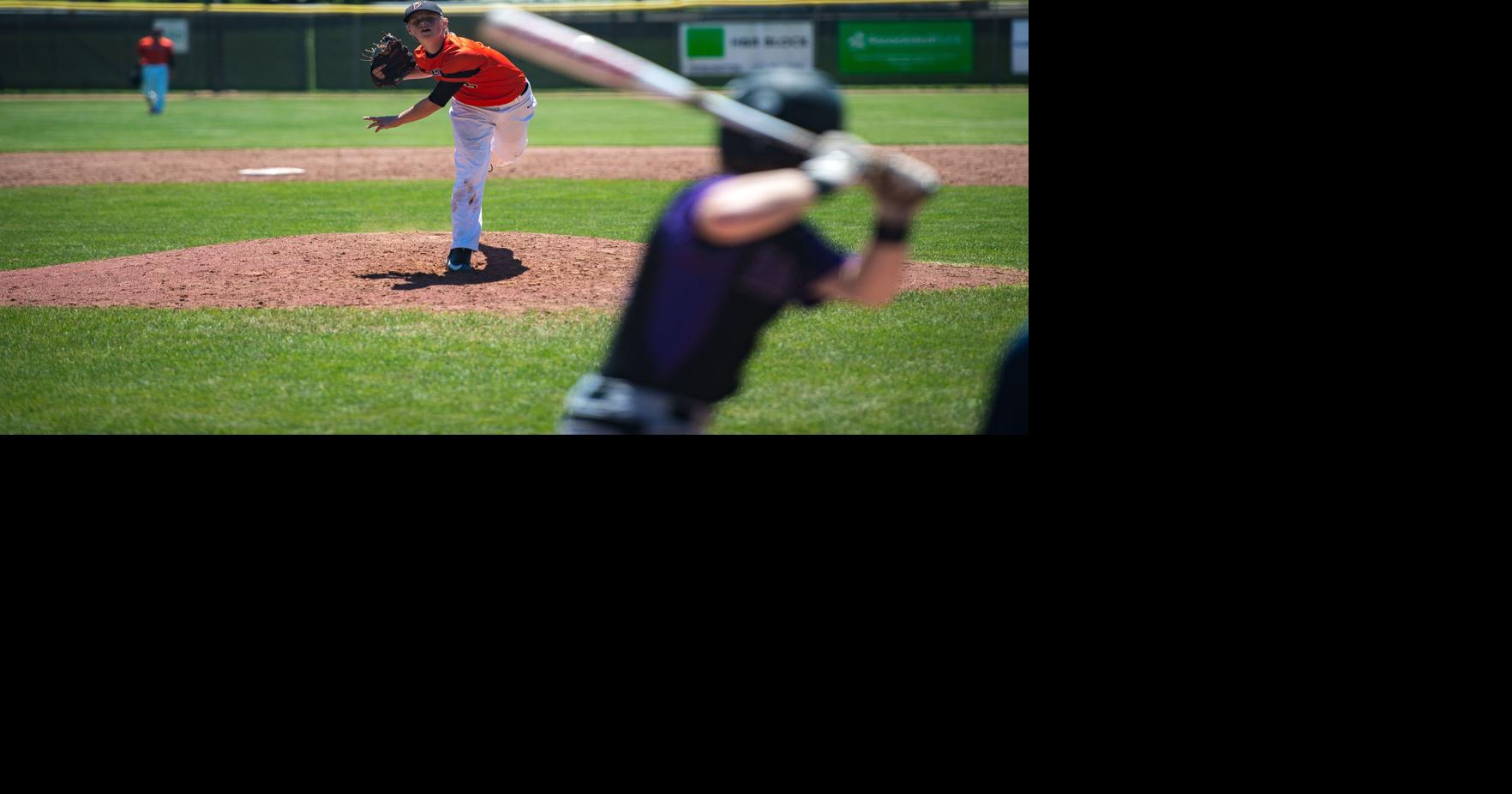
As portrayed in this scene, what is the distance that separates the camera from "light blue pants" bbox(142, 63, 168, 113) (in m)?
19.1

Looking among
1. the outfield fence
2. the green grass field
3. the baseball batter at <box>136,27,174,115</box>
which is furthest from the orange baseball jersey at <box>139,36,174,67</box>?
the green grass field

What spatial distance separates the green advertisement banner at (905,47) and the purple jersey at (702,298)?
22664 millimetres

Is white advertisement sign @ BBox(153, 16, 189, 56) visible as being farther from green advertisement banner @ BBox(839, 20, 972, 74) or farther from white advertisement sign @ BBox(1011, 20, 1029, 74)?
white advertisement sign @ BBox(1011, 20, 1029, 74)

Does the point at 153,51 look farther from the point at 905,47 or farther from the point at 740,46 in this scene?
the point at 905,47

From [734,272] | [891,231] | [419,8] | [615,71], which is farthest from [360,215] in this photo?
[891,231]

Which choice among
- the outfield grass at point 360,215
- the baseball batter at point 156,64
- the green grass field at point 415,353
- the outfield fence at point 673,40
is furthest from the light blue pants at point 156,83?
the green grass field at point 415,353

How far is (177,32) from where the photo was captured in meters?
24.1

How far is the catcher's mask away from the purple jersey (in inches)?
2.8

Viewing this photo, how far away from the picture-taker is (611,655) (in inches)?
135

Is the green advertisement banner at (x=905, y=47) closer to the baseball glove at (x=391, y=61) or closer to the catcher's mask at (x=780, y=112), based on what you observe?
the baseball glove at (x=391, y=61)

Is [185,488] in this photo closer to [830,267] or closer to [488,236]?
[830,267]

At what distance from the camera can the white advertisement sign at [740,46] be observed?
79.7 feet

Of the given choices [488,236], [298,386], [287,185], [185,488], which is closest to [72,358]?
[298,386]

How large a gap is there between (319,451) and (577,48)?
1.92m
